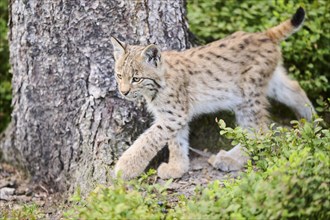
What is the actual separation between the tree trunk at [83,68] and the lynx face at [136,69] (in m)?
0.28

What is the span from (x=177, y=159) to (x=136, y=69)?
0.92m

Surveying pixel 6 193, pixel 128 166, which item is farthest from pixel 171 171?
pixel 6 193

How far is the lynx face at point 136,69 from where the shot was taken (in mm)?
5652

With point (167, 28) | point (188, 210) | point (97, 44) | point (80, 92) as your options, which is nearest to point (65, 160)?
point (80, 92)

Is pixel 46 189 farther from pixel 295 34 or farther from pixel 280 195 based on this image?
pixel 280 195

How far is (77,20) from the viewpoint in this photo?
5895 mm

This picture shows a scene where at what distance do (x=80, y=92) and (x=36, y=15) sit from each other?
2.50 feet

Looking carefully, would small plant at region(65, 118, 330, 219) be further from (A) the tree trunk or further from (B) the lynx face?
(A) the tree trunk

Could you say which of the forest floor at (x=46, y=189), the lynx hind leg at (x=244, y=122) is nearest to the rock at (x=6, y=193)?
the forest floor at (x=46, y=189)

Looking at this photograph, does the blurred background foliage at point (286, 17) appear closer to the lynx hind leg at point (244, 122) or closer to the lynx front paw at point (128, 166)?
the lynx hind leg at point (244, 122)

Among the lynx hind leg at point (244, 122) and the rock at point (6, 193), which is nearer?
the lynx hind leg at point (244, 122)

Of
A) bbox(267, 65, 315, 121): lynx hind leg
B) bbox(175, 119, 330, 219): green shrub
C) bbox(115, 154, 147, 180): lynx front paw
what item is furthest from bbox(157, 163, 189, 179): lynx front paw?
bbox(175, 119, 330, 219): green shrub

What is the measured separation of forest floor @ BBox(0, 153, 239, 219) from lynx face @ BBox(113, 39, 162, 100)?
86 centimetres

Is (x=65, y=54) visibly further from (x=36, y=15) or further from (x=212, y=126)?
(x=212, y=126)
